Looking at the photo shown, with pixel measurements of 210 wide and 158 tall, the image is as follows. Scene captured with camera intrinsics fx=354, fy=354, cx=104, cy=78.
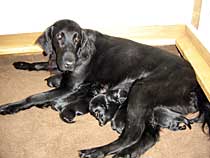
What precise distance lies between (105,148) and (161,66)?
65 centimetres

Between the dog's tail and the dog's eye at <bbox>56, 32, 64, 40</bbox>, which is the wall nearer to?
the dog's tail

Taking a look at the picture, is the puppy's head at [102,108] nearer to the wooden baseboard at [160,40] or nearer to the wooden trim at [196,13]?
the wooden baseboard at [160,40]

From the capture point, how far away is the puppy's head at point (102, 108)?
211 cm

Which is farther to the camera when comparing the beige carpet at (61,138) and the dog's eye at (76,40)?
the dog's eye at (76,40)

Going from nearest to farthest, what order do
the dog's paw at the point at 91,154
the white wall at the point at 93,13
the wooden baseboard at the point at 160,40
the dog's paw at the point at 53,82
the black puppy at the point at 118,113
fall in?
the dog's paw at the point at 91,154 < the black puppy at the point at 118,113 < the dog's paw at the point at 53,82 < the wooden baseboard at the point at 160,40 < the white wall at the point at 93,13

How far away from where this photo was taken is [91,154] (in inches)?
75.7

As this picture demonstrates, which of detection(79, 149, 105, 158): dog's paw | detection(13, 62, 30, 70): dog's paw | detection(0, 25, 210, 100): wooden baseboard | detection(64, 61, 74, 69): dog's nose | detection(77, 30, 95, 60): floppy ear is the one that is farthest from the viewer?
detection(13, 62, 30, 70): dog's paw

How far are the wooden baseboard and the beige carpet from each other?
0.60 m

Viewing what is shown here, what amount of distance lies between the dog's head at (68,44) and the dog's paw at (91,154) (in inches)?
22.6

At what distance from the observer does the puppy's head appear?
2111 millimetres

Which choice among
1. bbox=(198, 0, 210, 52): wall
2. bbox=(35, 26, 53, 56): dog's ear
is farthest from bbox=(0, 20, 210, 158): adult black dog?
bbox=(198, 0, 210, 52): wall

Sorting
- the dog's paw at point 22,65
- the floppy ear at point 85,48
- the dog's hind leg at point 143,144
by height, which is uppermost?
the floppy ear at point 85,48

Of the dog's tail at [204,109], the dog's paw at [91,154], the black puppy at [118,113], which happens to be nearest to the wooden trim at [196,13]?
the dog's tail at [204,109]

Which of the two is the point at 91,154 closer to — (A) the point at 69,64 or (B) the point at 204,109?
(A) the point at 69,64
